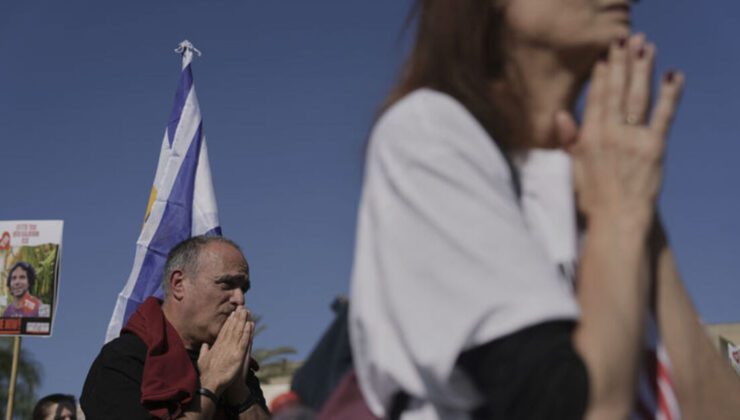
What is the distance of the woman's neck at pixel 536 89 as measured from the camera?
4.75 ft

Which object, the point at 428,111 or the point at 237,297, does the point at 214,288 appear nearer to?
the point at 237,297

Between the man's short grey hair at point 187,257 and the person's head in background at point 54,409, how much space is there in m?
3.55

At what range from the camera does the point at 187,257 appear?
5.08 metres

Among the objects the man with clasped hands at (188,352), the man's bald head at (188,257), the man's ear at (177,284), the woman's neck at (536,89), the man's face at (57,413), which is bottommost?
the man's face at (57,413)

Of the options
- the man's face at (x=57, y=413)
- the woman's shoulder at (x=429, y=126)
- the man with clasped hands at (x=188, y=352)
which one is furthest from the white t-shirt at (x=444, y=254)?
the man's face at (x=57, y=413)

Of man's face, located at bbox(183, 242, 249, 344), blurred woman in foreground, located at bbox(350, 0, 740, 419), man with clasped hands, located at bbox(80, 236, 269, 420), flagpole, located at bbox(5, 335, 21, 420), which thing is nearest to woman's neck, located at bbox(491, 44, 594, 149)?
blurred woman in foreground, located at bbox(350, 0, 740, 419)

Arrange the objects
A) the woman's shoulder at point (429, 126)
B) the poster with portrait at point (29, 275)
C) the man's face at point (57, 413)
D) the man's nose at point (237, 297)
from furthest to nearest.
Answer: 1. the poster with portrait at point (29, 275)
2. the man's face at point (57, 413)
3. the man's nose at point (237, 297)
4. the woman's shoulder at point (429, 126)

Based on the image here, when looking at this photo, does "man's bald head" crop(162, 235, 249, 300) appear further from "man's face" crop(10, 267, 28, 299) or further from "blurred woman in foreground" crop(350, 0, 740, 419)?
"man's face" crop(10, 267, 28, 299)

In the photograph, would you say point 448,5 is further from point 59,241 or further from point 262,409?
point 59,241

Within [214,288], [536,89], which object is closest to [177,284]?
[214,288]

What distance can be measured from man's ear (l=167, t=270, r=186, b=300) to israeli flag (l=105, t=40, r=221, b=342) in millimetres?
2494

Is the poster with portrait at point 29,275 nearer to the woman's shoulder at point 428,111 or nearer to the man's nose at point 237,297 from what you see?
the man's nose at point 237,297

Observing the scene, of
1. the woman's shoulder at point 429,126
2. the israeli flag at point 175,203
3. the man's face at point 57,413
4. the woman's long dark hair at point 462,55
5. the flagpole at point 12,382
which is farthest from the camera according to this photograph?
the flagpole at point 12,382

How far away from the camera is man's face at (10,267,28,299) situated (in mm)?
10555
